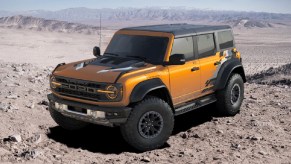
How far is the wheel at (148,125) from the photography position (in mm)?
5548

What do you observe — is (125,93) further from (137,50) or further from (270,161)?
(270,161)

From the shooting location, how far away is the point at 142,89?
5.54m

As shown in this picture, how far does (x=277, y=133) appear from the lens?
6891 mm

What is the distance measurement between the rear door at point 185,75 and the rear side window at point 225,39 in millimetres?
1033

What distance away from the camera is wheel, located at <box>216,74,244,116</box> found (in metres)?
7.50

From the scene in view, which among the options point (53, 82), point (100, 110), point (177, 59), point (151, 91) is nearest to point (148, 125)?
point (151, 91)

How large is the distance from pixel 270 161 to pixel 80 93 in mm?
3143

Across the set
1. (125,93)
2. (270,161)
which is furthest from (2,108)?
(270,161)

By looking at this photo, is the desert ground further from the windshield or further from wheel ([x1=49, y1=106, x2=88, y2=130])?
the windshield

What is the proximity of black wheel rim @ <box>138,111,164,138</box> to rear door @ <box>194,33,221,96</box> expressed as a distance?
141 centimetres

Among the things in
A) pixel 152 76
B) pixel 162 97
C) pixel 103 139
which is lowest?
pixel 103 139

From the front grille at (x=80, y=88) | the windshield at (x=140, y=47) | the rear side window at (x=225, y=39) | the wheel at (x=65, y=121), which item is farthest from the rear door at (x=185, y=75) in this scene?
the wheel at (x=65, y=121)

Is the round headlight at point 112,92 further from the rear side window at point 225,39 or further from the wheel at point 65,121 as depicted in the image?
the rear side window at point 225,39

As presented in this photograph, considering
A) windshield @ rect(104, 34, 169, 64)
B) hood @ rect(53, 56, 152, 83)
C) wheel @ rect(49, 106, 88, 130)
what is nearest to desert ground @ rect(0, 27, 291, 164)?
wheel @ rect(49, 106, 88, 130)
